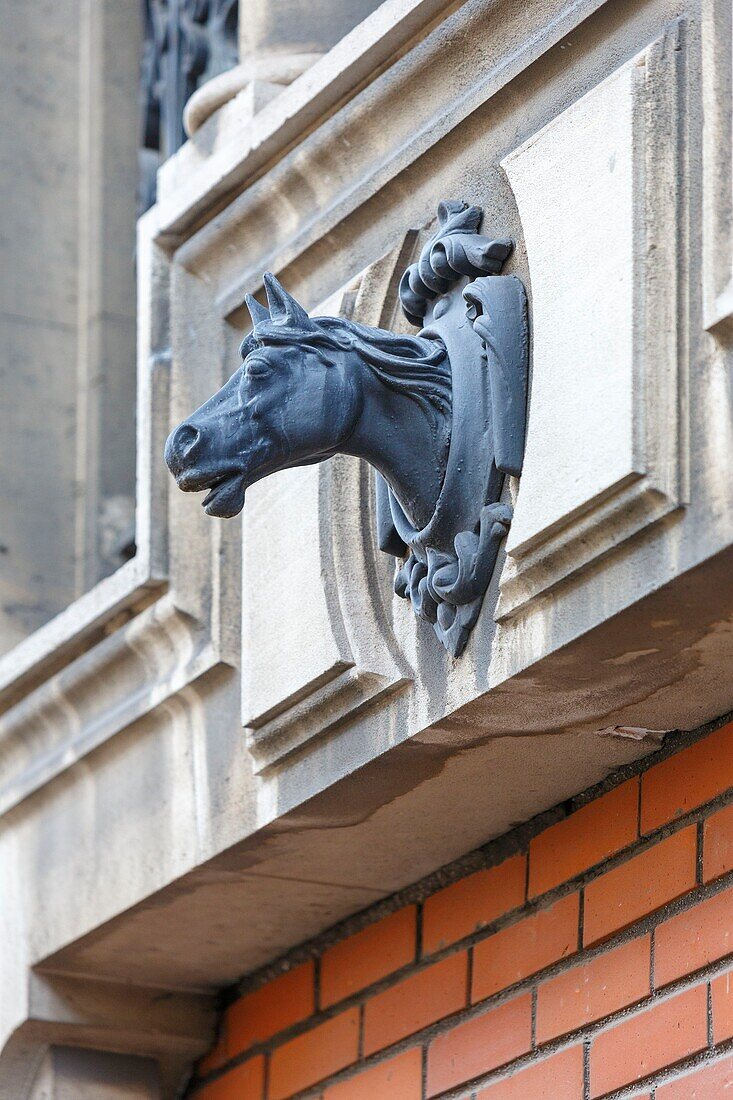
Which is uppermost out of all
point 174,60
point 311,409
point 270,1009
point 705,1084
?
point 174,60

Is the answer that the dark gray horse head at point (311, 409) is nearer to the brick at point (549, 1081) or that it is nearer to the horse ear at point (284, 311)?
the horse ear at point (284, 311)

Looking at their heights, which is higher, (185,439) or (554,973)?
(185,439)

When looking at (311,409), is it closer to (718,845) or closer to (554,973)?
(718,845)

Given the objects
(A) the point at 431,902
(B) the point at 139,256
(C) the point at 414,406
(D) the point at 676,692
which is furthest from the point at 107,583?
(D) the point at 676,692

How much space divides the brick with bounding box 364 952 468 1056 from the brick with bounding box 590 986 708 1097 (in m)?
0.42

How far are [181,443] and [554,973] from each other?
102 cm

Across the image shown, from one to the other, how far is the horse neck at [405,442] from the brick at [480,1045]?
2.62 feet

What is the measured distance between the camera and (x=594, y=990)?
327cm

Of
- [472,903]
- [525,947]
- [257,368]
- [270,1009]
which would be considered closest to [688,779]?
[525,947]

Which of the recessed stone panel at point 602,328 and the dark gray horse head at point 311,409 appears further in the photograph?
the dark gray horse head at point 311,409

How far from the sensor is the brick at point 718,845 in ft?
10.1

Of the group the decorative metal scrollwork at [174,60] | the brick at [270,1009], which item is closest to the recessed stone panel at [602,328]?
the brick at [270,1009]

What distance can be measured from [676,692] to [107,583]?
1429mm

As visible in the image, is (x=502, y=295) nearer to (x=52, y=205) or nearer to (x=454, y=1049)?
(x=454, y=1049)
